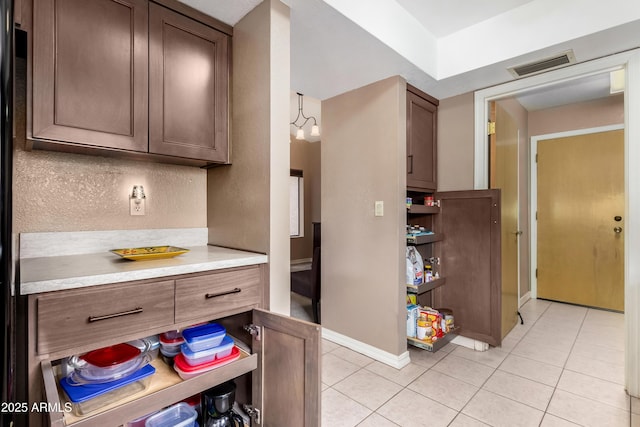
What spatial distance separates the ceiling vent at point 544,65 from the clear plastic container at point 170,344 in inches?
108

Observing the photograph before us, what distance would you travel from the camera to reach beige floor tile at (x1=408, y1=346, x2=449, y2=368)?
2.33m

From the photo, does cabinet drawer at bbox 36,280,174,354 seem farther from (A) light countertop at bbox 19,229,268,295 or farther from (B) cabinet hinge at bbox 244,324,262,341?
(B) cabinet hinge at bbox 244,324,262,341

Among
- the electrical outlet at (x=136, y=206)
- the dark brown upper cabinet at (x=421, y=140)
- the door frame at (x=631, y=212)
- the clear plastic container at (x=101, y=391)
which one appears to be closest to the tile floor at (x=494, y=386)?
the door frame at (x=631, y=212)

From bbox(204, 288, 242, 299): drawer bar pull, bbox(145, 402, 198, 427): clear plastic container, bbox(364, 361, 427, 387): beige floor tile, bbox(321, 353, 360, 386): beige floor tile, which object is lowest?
bbox(321, 353, 360, 386): beige floor tile

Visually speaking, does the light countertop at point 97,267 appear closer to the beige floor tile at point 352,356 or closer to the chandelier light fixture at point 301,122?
the beige floor tile at point 352,356

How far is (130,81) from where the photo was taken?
4.50 ft

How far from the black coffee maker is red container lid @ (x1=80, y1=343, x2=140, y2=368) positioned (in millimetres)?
395

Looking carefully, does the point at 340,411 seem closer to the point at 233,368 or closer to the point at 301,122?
the point at 233,368

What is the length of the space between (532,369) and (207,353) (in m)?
2.29

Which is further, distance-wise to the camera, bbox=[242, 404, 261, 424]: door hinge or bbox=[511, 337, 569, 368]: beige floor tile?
bbox=[511, 337, 569, 368]: beige floor tile

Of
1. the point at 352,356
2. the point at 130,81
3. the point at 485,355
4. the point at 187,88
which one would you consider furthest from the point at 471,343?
the point at 130,81

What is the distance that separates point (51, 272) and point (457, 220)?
2637 mm

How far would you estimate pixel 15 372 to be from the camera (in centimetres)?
90

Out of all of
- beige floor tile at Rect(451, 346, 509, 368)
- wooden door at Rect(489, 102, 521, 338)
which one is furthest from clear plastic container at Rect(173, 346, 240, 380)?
wooden door at Rect(489, 102, 521, 338)
